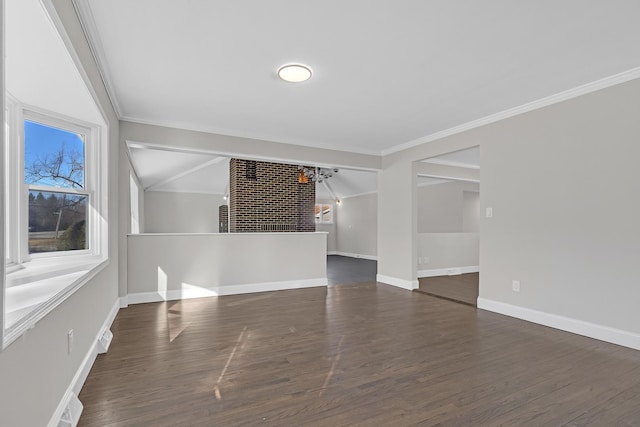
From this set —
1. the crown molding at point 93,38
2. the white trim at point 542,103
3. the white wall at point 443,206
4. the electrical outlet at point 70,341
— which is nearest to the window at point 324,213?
the white wall at point 443,206

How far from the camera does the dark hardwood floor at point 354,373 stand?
6.10 ft

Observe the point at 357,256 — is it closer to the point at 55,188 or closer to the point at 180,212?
the point at 180,212

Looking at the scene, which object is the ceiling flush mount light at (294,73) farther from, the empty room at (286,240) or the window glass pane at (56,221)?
the window glass pane at (56,221)

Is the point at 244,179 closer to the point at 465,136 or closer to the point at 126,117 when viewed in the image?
the point at 126,117

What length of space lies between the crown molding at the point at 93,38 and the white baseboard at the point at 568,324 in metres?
4.74

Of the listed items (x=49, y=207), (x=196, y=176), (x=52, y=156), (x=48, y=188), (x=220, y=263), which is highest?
(x=196, y=176)

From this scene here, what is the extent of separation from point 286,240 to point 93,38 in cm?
364

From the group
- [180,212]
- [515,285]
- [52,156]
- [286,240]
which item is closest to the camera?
[52,156]

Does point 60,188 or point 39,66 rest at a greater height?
point 39,66

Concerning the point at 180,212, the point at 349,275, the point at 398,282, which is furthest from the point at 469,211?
the point at 180,212

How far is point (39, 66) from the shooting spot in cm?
195

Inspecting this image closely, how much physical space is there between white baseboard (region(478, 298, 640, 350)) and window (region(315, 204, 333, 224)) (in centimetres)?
821

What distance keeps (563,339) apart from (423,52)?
2908 millimetres

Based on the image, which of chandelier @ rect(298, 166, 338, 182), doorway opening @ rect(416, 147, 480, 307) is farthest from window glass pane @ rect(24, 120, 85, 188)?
chandelier @ rect(298, 166, 338, 182)
